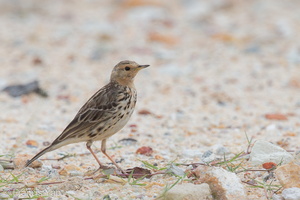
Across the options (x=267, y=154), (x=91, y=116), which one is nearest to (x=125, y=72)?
(x=91, y=116)

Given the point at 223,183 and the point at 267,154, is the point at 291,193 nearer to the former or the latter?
the point at 223,183

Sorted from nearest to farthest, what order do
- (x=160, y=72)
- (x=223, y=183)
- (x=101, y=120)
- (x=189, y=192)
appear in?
1. (x=189, y=192)
2. (x=223, y=183)
3. (x=101, y=120)
4. (x=160, y=72)

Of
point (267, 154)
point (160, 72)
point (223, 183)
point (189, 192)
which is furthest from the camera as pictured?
point (160, 72)

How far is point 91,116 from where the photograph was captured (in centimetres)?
571

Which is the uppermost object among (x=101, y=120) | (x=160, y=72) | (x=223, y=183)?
(x=101, y=120)

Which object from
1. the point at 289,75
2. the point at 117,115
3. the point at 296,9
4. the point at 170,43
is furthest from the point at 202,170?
the point at 296,9

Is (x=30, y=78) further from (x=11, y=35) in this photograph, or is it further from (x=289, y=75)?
(x=289, y=75)

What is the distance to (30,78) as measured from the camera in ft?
32.7

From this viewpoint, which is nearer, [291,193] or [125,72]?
[291,193]

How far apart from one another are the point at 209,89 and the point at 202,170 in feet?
15.0

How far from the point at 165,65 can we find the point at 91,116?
5021 mm

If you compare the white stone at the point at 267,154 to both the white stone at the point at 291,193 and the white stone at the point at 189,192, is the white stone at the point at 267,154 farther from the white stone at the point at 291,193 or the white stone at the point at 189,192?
the white stone at the point at 189,192

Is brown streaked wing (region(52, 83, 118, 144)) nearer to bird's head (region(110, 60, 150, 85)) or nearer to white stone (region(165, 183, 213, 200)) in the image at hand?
bird's head (region(110, 60, 150, 85))

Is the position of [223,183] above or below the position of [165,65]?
above
